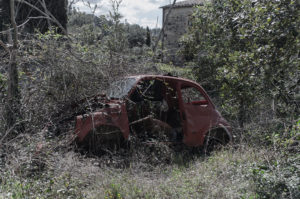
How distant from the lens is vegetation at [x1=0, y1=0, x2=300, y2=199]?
13.2 ft

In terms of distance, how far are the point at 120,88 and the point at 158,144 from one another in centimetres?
139

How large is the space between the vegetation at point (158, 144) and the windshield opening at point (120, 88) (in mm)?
276

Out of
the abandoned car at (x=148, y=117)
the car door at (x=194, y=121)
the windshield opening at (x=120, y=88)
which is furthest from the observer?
the car door at (x=194, y=121)

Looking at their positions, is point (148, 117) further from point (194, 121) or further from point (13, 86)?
point (13, 86)

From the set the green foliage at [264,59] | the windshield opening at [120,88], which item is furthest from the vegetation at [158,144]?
the windshield opening at [120,88]

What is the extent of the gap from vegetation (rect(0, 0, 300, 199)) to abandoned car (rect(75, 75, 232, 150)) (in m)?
0.32

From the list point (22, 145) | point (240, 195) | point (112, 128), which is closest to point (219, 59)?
point (112, 128)

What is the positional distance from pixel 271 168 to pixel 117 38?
7697 millimetres

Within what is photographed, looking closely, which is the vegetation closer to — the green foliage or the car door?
the green foliage

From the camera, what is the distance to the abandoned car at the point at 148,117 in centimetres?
514

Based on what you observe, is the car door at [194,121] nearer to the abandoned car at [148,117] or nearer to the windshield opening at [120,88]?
the abandoned car at [148,117]

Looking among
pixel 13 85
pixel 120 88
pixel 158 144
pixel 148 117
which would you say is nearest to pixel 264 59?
pixel 148 117

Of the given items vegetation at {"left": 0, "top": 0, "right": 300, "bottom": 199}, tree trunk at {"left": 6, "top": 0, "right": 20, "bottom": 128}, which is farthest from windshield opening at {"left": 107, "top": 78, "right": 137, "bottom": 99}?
tree trunk at {"left": 6, "top": 0, "right": 20, "bottom": 128}

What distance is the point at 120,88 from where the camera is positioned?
5.68 m
